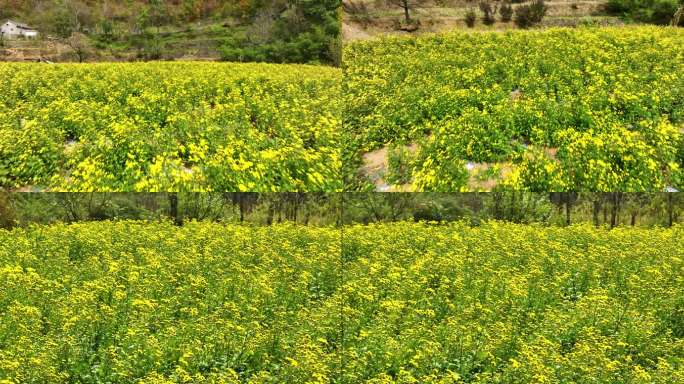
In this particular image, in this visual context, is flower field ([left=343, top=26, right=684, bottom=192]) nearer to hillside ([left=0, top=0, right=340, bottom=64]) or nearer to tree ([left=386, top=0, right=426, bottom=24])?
tree ([left=386, top=0, right=426, bottom=24])

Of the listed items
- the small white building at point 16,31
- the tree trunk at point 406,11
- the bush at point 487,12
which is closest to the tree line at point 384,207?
the tree trunk at point 406,11

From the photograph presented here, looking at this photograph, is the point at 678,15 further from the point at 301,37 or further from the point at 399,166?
the point at 399,166

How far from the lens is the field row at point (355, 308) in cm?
607

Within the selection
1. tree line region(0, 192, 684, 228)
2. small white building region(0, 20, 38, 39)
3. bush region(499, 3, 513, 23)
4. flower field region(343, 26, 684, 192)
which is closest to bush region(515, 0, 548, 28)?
bush region(499, 3, 513, 23)

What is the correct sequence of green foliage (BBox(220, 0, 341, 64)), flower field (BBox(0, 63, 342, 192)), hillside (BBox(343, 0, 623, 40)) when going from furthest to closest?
hillside (BBox(343, 0, 623, 40)), green foliage (BBox(220, 0, 341, 64)), flower field (BBox(0, 63, 342, 192))

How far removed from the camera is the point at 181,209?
8383 mm

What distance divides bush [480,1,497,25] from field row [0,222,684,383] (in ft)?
14.1

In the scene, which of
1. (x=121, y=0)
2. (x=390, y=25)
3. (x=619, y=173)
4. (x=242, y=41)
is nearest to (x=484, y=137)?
(x=619, y=173)

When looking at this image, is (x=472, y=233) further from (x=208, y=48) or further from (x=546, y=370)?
(x=208, y=48)

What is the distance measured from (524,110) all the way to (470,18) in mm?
4097

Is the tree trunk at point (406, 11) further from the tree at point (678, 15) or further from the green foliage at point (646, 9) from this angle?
the tree at point (678, 15)

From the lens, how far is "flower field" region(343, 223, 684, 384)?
6.04 m

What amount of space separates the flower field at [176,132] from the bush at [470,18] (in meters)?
3.36

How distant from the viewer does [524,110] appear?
7.71 m
